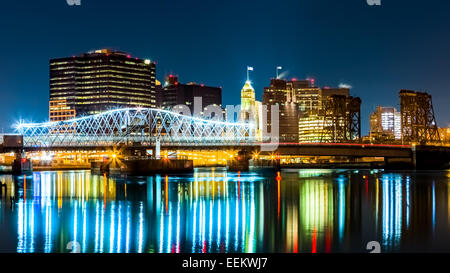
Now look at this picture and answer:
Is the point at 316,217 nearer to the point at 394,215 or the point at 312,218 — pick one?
the point at 312,218

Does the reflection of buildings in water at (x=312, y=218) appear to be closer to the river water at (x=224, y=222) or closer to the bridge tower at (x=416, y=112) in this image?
the river water at (x=224, y=222)

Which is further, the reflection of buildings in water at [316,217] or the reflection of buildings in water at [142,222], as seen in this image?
the reflection of buildings in water at [316,217]

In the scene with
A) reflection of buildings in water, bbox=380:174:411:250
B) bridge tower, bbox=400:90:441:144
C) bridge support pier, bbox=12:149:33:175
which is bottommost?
reflection of buildings in water, bbox=380:174:411:250

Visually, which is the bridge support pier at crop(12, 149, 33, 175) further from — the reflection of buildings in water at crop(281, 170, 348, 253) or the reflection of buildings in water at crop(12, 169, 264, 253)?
the reflection of buildings in water at crop(281, 170, 348, 253)

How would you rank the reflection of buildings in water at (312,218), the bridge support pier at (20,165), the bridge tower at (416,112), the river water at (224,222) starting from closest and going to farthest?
the river water at (224,222) → the reflection of buildings in water at (312,218) → the bridge support pier at (20,165) → the bridge tower at (416,112)

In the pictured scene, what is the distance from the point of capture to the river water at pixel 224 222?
1198 inches

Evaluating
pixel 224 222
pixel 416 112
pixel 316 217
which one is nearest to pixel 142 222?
pixel 224 222

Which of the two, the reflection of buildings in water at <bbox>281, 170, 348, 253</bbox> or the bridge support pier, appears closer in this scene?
the reflection of buildings in water at <bbox>281, 170, 348, 253</bbox>

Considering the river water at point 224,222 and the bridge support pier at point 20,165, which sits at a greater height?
the bridge support pier at point 20,165

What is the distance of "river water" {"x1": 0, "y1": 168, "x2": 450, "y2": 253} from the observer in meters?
30.4

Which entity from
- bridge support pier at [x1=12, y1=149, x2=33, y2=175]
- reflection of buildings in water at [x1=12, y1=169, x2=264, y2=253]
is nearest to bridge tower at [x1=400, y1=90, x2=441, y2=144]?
bridge support pier at [x1=12, y1=149, x2=33, y2=175]

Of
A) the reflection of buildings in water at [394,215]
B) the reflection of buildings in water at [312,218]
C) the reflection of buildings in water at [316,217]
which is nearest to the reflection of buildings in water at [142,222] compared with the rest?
the reflection of buildings in water at [312,218]
